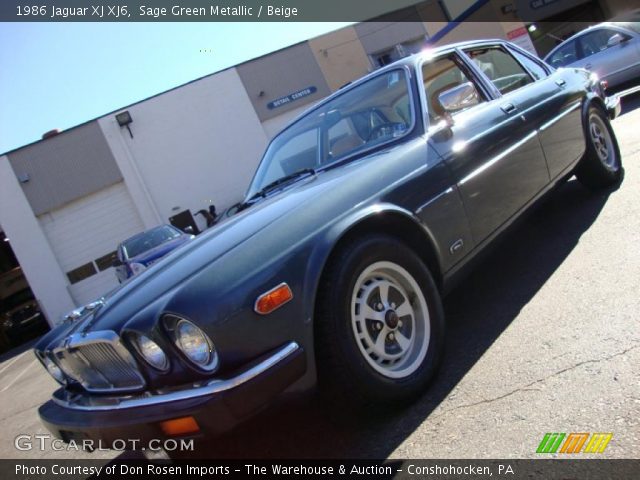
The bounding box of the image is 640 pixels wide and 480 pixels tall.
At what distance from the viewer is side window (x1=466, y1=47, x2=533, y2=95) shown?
3.79m

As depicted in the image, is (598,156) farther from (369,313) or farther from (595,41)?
(595,41)

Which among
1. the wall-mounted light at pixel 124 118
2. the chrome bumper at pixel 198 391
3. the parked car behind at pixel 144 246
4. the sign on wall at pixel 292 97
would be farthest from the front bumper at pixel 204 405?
the sign on wall at pixel 292 97

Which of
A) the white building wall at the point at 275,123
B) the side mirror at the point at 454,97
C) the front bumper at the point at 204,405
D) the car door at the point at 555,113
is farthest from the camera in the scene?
the white building wall at the point at 275,123

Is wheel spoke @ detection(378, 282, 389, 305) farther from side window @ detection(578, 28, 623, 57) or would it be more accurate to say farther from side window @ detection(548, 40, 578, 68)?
side window @ detection(548, 40, 578, 68)

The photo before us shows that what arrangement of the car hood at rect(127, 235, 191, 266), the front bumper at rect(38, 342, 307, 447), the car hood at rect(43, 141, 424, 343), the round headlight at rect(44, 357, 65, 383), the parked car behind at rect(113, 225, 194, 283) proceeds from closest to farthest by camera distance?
1. the front bumper at rect(38, 342, 307, 447)
2. the car hood at rect(43, 141, 424, 343)
3. the round headlight at rect(44, 357, 65, 383)
4. the car hood at rect(127, 235, 191, 266)
5. the parked car behind at rect(113, 225, 194, 283)

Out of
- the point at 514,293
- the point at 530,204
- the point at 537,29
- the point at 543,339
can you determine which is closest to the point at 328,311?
the point at 543,339

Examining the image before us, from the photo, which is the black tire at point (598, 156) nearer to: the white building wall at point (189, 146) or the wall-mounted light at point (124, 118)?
the white building wall at point (189, 146)

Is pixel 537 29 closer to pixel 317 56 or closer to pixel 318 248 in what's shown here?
pixel 317 56

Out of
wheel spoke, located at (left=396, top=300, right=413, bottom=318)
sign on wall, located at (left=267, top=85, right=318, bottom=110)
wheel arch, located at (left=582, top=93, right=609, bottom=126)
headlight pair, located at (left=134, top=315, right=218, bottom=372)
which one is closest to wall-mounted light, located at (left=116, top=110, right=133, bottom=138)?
sign on wall, located at (left=267, top=85, right=318, bottom=110)

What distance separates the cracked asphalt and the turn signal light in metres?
0.36

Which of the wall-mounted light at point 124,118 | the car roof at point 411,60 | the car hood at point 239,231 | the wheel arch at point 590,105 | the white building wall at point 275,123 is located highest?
the wall-mounted light at point 124,118

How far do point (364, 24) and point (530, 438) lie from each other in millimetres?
22082

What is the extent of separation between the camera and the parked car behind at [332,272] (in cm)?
189

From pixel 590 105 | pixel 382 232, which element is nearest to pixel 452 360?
pixel 382 232
